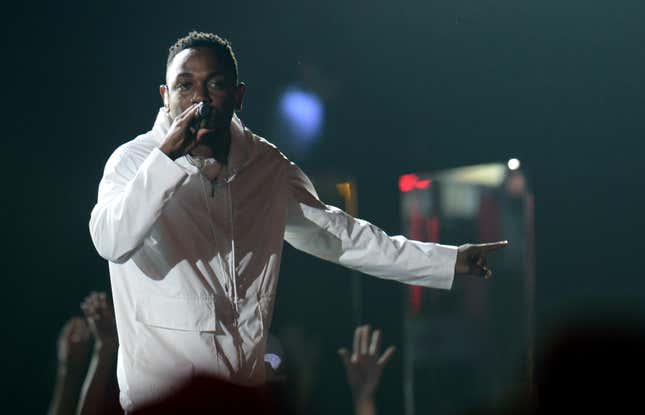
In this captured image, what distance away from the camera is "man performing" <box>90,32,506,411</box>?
4.83ft

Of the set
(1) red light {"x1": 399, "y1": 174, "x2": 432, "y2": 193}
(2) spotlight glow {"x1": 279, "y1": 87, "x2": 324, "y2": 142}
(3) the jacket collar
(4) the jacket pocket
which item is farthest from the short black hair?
(1) red light {"x1": 399, "y1": 174, "x2": 432, "y2": 193}

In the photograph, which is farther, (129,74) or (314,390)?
(314,390)

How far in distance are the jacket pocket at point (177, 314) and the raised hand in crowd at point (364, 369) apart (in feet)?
2.14

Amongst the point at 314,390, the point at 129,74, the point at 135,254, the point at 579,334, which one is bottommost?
the point at 314,390

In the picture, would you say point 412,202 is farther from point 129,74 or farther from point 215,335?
point 215,335

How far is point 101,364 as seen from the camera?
195cm

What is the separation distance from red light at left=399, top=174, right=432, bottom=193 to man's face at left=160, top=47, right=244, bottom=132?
7.84 feet

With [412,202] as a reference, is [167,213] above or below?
below

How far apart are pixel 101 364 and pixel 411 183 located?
102 inches

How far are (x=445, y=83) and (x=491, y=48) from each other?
29cm

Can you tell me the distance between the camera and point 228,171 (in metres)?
1.71

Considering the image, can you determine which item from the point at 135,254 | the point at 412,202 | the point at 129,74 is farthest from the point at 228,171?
the point at 412,202

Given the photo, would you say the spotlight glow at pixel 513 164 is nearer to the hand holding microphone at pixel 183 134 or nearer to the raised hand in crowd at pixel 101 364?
the raised hand in crowd at pixel 101 364

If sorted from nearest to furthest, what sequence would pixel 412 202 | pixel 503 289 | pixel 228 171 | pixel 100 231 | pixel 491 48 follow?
1. pixel 100 231
2. pixel 228 171
3. pixel 491 48
4. pixel 412 202
5. pixel 503 289
